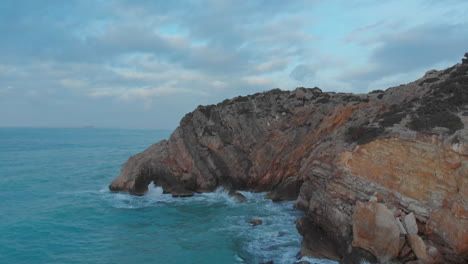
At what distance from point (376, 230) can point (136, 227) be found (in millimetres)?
17726

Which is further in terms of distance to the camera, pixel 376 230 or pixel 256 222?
pixel 256 222

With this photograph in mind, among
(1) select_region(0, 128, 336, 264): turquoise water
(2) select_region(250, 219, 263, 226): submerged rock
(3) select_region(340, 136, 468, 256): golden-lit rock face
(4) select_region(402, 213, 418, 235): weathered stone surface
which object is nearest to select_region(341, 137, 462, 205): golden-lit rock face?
(3) select_region(340, 136, 468, 256): golden-lit rock face

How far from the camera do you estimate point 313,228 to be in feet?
62.3

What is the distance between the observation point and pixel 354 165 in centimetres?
1744

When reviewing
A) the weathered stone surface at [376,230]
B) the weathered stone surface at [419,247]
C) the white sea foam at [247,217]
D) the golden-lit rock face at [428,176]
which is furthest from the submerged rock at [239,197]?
the weathered stone surface at [419,247]

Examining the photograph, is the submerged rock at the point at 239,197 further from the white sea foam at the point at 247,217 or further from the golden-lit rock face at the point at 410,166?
the golden-lit rock face at the point at 410,166

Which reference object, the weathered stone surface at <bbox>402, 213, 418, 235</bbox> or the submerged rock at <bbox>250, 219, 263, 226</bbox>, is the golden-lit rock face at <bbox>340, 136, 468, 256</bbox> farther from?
the submerged rock at <bbox>250, 219, 263, 226</bbox>

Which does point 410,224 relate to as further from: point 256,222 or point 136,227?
point 136,227

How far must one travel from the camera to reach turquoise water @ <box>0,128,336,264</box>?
19.2 meters

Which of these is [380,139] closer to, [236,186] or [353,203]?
[353,203]

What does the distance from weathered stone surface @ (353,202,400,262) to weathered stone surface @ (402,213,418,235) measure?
0.67 meters

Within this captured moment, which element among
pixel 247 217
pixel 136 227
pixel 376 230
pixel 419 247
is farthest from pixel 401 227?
pixel 136 227

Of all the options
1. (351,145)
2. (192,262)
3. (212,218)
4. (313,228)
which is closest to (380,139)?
(351,145)

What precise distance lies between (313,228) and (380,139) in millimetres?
6598
